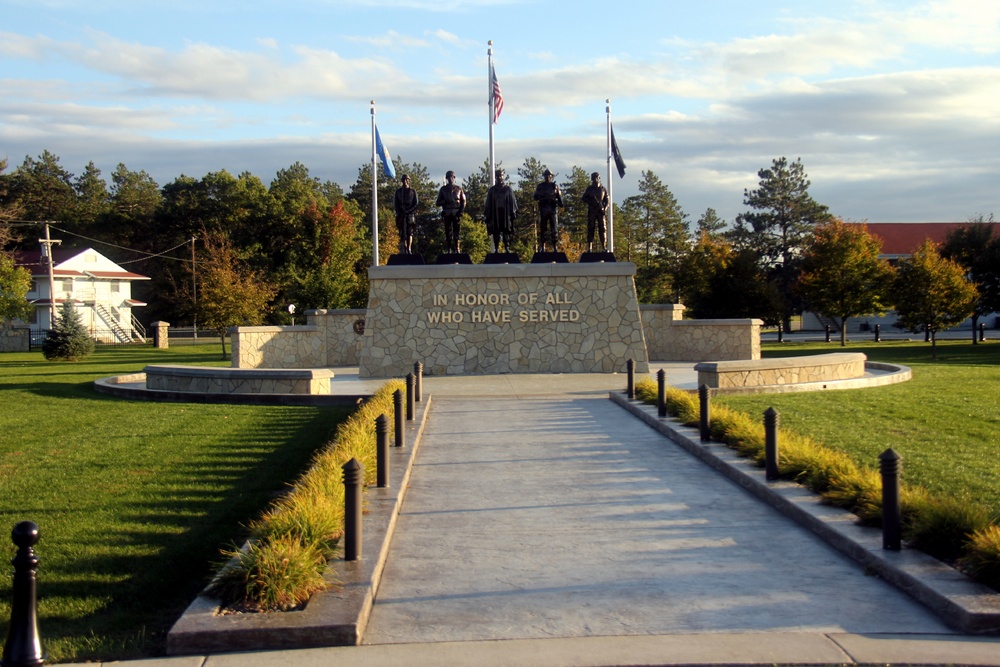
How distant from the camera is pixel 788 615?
19.2ft

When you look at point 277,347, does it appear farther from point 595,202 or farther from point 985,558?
point 985,558

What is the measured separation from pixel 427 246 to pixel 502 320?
47289mm

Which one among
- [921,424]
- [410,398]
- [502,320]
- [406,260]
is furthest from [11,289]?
[921,424]

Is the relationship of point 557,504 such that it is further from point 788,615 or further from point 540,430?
point 540,430

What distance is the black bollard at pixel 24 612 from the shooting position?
459cm

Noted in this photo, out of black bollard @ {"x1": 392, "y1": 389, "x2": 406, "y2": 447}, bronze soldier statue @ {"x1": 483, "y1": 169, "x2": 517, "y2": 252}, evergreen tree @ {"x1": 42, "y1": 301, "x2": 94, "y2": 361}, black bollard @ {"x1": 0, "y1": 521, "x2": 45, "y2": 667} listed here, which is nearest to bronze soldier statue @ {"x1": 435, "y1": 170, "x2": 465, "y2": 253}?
bronze soldier statue @ {"x1": 483, "y1": 169, "x2": 517, "y2": 252}

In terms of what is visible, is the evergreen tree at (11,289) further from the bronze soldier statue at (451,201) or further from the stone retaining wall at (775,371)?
the stone retaining wall at (775,371)

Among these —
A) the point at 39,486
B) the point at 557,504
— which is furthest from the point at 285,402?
the point at 557,504

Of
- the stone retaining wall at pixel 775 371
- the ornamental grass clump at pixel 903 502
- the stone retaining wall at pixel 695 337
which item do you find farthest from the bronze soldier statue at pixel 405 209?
the ornamental grass clump at pixel 903 502

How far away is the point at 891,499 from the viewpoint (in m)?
6.66

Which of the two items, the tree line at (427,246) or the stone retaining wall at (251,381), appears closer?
the stone retaining wall at (251,381)

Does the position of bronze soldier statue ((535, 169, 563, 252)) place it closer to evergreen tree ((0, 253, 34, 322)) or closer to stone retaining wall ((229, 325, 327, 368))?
stone retaining wall ((229, 325, 327, 368))

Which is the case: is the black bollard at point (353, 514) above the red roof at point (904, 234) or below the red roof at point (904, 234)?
below

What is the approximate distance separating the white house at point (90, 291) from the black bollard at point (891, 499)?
62.6 m
